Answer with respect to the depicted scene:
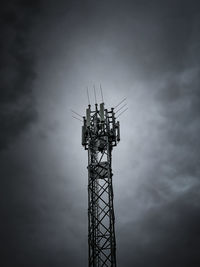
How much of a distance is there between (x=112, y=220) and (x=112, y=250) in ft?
4.42

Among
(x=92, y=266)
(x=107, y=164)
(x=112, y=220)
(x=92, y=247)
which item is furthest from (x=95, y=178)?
(x=92, y=266)

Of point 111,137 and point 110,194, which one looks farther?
point 111,137

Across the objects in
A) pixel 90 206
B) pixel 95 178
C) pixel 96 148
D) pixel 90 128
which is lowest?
pixel 90 206

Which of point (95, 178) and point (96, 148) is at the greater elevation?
point (96, 148)

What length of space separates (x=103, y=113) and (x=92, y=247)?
718cm

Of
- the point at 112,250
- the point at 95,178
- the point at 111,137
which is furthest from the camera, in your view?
the point at 111,137

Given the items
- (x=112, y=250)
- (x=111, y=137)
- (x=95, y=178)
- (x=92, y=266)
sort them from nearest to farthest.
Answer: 1. (x=112, y=250)
2. (x=92, y=266)
3. (x=95, y=178)
4. (x=111, y=137)

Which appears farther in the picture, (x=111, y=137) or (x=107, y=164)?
(x=111, y=137)

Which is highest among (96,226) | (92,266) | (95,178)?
(95,178)

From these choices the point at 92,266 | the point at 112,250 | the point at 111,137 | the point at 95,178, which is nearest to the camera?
the point at 112,250

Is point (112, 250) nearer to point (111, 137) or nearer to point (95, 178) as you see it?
point (95, 178)

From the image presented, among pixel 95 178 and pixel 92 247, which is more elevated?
pixel 95 178

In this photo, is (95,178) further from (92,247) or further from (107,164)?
(92,247)

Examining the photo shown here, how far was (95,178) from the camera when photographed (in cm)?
1480
